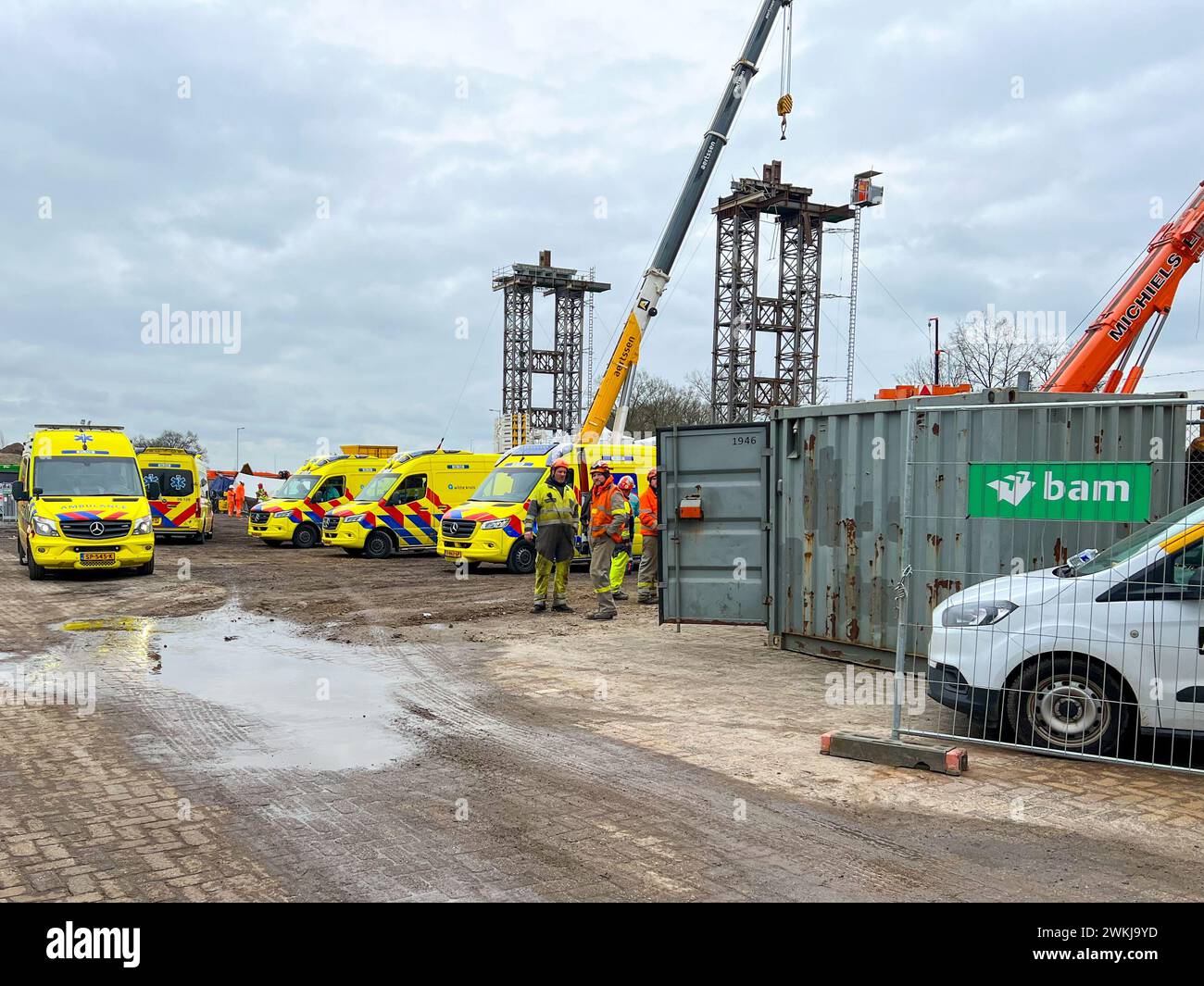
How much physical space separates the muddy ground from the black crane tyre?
162 millimetres

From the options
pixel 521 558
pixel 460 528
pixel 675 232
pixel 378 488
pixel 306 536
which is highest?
pixel 675 232

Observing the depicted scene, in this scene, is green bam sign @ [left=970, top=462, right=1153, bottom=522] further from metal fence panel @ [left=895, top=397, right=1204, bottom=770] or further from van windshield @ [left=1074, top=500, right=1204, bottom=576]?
van windshield @ [left=1074, top=500, right=1204, bottom=576]

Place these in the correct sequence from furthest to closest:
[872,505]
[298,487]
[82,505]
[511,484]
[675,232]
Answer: [298,487] → [675,232] → [511,484] → [82,505] → [872,505]

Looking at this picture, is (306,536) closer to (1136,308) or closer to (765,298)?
(1136,308)

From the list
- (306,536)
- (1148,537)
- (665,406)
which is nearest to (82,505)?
(306,536)

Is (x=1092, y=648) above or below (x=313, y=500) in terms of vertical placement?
below

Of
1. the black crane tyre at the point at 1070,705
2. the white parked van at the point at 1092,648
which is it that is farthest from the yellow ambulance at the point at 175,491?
the black crane tyre at the point at 1070,705

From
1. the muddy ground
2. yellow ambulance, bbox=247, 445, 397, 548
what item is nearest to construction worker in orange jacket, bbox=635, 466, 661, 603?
the muddy ground

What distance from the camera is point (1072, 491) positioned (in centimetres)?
719

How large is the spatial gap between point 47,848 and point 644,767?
3191 millimetres

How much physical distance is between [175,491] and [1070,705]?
25975 millimetres
